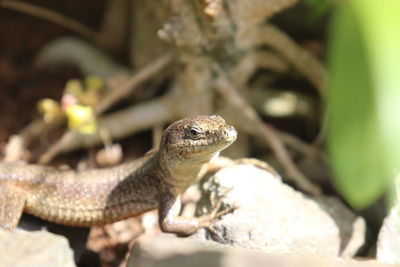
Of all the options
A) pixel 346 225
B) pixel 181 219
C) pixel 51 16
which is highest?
pixel 51 16

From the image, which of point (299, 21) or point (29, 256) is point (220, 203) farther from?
point (299, 21)

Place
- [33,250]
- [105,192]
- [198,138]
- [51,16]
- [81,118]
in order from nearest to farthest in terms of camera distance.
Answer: [33,250] → [198,138] → [105,192] → [81,118] → [51,16]

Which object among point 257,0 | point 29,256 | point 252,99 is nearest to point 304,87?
point 252,99

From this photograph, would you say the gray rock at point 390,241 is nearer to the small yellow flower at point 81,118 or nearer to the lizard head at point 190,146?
the lizard head at point 190,146

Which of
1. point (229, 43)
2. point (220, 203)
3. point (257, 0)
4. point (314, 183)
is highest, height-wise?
point (257, 0)

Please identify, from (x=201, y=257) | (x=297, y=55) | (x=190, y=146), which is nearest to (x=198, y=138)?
(x=190, y=146)

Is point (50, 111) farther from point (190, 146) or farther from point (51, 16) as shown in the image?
point (190, 146)

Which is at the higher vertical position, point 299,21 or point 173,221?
point 299,21
